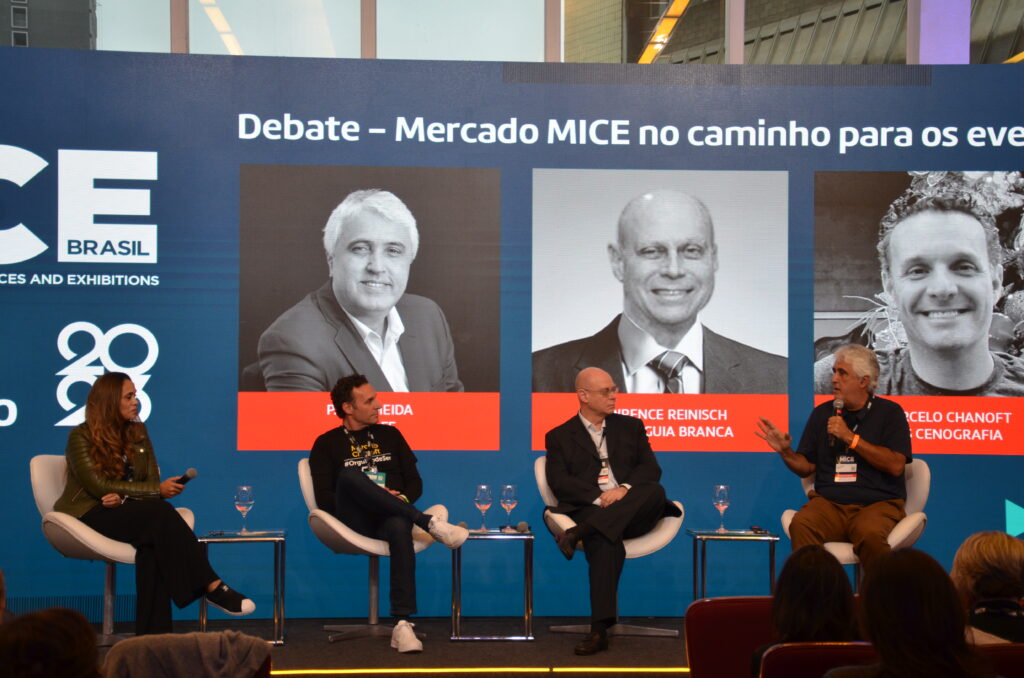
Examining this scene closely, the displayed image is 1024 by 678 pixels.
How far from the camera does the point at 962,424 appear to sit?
5.62 metres

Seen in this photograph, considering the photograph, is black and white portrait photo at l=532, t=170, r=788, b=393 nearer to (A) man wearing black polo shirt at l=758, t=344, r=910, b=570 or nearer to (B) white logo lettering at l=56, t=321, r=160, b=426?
(A) man wearing black polo shirt at l=758, t=344, r=910, b=570

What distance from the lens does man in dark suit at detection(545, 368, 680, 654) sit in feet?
15.3

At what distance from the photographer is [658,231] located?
18.6ft

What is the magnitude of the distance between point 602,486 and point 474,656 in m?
1.00

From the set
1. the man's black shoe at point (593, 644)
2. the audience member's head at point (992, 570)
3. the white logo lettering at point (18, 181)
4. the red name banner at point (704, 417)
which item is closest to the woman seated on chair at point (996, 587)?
the audience member's head at point (992, 570)

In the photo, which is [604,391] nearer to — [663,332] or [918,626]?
[663,332]

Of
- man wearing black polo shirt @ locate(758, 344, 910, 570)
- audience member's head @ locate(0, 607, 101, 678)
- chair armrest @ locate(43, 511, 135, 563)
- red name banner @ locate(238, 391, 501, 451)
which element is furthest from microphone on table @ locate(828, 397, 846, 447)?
audience member's head @ locate(0, 607, 101, 678)

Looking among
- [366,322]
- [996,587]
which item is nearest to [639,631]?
[366,322]

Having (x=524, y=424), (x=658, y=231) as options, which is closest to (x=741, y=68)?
(x=658, y=231)

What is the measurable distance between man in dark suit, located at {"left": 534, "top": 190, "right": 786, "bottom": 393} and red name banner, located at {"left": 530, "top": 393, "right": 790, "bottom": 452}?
5 centimetres

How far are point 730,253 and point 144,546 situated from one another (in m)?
3.23

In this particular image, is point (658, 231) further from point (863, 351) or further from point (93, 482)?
point (93, 482)

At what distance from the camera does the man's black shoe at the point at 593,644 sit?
4.59 m

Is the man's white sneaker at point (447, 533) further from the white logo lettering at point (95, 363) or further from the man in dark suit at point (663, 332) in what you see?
the white logo lettering at point (95, 363)
